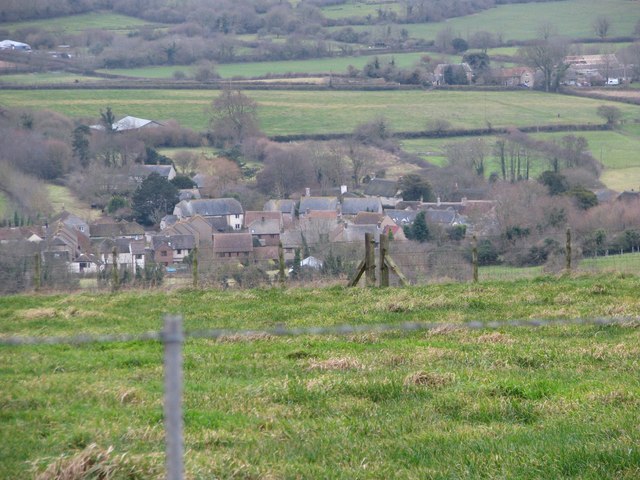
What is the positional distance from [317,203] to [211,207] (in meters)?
5.28

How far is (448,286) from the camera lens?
55.6 feet

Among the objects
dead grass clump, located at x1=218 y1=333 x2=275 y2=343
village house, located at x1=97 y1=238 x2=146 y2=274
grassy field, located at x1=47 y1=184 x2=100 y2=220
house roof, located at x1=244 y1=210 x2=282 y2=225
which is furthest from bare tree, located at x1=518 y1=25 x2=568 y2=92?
dead grass clump, located at x1=218 y1=333 x2=275 y2=343

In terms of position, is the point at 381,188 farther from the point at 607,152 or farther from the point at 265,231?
the point at 265,231

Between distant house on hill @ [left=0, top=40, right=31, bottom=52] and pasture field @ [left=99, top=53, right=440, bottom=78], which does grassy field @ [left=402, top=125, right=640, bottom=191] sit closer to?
pasture field @ [left=99, top=53, right=440, bottom=78]

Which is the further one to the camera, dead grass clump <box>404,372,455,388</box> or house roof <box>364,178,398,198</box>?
house roof <box>364,178,398,198</box>

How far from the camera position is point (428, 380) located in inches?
310

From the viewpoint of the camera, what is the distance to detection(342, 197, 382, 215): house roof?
42.6 metres

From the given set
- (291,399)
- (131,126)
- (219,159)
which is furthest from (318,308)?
(131,126)

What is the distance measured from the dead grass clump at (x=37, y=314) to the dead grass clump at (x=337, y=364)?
630 centimetres

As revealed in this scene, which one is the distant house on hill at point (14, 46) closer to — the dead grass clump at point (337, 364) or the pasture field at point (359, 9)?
the pasture field at point (359, 9)

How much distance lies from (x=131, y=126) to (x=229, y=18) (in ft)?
128

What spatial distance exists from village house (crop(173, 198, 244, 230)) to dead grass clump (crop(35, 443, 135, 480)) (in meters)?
32.9

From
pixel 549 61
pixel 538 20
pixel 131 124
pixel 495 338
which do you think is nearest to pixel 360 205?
pixel 131 124

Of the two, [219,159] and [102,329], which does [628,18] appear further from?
[102,329]
